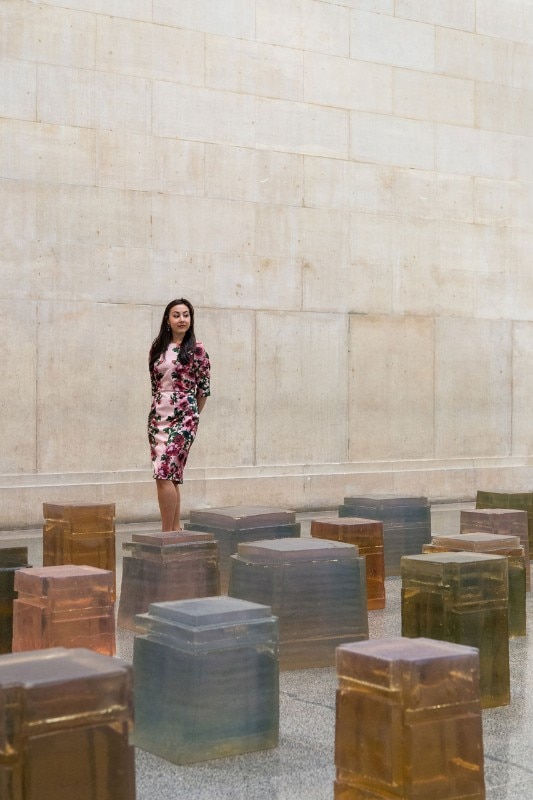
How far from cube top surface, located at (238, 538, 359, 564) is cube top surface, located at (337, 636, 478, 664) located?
2483 mm

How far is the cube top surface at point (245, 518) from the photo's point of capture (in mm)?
9766

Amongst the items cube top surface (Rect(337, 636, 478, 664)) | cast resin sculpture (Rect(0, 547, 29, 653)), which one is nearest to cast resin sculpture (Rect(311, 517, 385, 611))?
cast resin sculpture (Rect(0, 547, 29, 653))

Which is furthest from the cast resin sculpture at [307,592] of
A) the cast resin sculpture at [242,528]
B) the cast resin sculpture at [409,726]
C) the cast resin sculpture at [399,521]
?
the cast resin sculpture at [399,521]

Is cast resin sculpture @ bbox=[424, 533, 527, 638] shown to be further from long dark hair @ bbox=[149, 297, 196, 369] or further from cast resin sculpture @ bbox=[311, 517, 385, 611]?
long dark hair @ bbox=[149, 297, 196, 369]

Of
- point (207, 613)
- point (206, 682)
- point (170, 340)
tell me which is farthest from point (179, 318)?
point (206, 682)

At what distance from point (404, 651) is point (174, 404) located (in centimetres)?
617

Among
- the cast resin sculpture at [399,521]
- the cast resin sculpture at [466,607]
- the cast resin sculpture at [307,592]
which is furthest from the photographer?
the cast resin sculpture at [399,521]

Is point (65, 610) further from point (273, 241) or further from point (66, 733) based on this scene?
point (273, 241)

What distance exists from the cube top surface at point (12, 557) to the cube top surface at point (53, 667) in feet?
9.90

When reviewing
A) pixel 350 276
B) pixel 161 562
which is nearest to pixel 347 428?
pixel 350 276

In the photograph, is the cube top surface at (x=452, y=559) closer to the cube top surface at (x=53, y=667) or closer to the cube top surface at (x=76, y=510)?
the cube top surface at (x=53, y=667)

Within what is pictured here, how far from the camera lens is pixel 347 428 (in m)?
16.1

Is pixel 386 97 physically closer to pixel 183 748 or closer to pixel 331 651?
pixel 331 651

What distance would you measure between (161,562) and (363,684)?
11.7 feet
